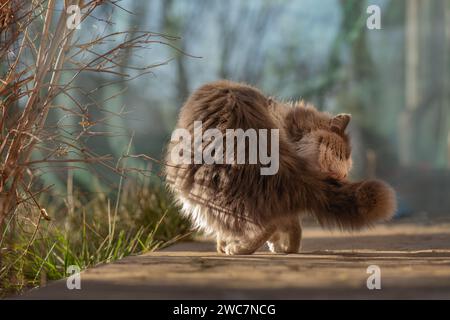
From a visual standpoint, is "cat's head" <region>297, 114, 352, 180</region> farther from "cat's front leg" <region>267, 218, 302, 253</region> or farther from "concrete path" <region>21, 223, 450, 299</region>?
"concrete path" <region>21, 223, 450, 299</region>

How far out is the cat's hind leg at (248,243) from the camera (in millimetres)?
3070

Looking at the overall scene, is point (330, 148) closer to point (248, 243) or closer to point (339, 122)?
point (339, 122)

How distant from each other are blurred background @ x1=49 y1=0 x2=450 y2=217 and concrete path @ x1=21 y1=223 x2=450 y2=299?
5.35 meters

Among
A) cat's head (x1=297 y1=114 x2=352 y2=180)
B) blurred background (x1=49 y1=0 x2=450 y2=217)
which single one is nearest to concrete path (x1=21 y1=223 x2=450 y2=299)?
cat's head (x1=297 y1=114 x2=352 y2=180)

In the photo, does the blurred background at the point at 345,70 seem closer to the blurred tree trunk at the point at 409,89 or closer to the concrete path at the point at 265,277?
the blurred tree trunk at the point at 409,89

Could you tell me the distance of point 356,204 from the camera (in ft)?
9.50

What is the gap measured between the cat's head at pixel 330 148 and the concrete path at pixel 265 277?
435 millimetres

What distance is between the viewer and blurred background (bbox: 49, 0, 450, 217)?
328 inches

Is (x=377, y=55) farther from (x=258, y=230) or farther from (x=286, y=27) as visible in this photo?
(x=258, y=230)

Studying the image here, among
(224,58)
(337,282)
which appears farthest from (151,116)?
(337,282)

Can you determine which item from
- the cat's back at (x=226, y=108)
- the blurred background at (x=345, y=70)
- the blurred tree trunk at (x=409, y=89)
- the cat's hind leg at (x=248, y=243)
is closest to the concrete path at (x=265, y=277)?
the cat's hind leg at (x=248, y=243)

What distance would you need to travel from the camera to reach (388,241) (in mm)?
3977

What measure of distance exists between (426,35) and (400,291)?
7.35 m

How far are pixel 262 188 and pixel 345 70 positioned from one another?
615 centimetres
